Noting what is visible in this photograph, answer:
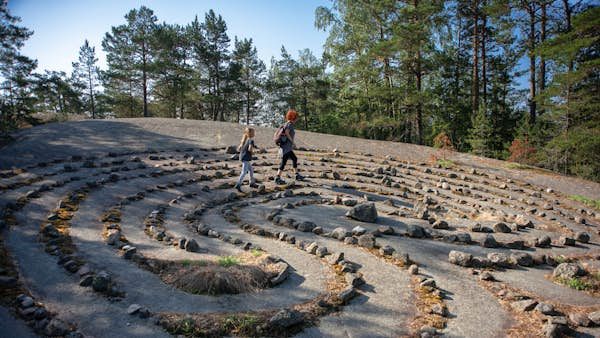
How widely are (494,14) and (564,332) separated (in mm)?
23294

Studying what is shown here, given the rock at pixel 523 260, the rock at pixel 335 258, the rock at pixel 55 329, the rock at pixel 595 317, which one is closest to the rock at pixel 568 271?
the rock at pixel 523 260

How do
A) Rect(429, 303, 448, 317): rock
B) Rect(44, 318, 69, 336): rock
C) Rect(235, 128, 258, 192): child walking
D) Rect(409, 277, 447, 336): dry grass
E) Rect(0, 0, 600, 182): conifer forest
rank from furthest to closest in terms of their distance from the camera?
Rect(0, 0, 600, 182): conifer forest < Rect(235, 128, 258, 192): child walking < Rect(429, 303, 448, 317): rock < Rect(409, 277, 447, 336): dry grass < Rect(44, 318, 69, 336): rock

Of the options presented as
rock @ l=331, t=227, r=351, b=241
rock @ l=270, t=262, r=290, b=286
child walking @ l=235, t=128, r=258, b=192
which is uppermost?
child walking @ l=235, t=128, r=258, b=192

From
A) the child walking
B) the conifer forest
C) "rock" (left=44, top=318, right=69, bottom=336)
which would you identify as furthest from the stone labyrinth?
the conifer forest

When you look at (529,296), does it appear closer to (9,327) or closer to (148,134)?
(9,327)

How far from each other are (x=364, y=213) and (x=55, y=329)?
6447 millimetres

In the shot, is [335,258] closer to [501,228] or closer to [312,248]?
[312,248]

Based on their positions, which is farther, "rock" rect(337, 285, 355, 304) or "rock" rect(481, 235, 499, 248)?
"rock" rect(481, 235, 499, 248)

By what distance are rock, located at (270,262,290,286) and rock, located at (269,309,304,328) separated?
3.38 feet

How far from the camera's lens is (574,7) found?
70.2 ft

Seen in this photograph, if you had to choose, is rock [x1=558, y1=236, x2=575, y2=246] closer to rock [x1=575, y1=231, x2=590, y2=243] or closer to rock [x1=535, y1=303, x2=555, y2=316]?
rock [x1=575, y1=231, x2=590, y2=243]

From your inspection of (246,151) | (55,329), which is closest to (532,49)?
(246,151)

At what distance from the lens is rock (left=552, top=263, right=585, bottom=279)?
567 cm

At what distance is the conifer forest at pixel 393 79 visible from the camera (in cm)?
1912
